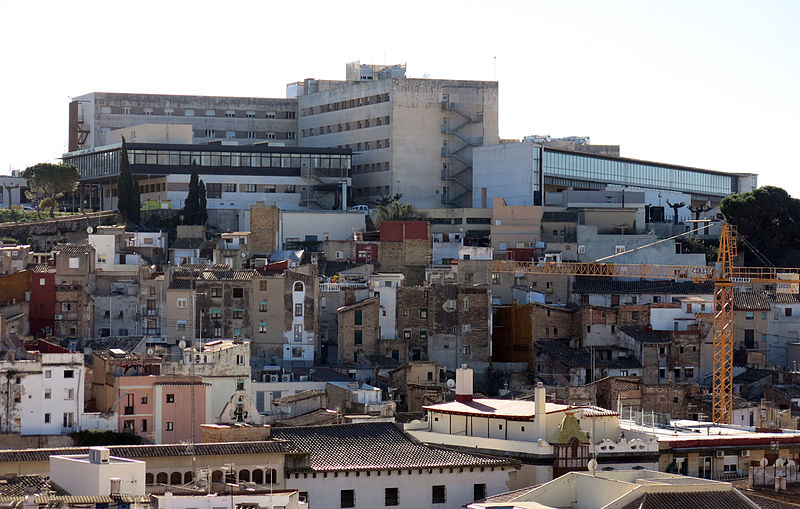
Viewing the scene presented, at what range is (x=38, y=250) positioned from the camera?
10475 centimetres

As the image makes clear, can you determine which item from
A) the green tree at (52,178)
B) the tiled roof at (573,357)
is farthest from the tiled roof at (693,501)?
the green tree at (52,178)

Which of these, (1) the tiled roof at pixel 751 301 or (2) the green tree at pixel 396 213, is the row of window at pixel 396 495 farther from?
(2) the green tree at pixel 396 213

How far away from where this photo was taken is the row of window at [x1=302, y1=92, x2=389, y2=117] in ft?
405

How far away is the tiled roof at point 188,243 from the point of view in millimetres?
98169

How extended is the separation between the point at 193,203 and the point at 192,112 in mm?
26666

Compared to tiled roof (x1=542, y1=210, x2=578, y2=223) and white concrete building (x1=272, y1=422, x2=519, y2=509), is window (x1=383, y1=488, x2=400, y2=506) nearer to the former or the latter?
white concrete building (x1=272, y1=422, x2=519, y2=509)

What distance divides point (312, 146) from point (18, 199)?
24.1 meters

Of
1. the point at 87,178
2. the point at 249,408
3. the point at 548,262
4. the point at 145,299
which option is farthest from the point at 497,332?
the point at 87,178

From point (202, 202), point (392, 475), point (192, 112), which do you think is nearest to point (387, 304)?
point (202, 202)

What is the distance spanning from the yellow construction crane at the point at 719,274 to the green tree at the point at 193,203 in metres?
22.0

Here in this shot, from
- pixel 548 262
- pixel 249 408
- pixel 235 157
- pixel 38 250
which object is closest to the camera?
pixel 249 408

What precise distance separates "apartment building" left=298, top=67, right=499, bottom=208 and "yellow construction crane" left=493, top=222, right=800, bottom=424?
23227 millimetres

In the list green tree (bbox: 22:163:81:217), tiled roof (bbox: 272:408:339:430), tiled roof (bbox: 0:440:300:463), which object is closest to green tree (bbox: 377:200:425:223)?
green tree (bbox: 22:163:81:217)

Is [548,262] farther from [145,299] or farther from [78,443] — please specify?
[78,443]
